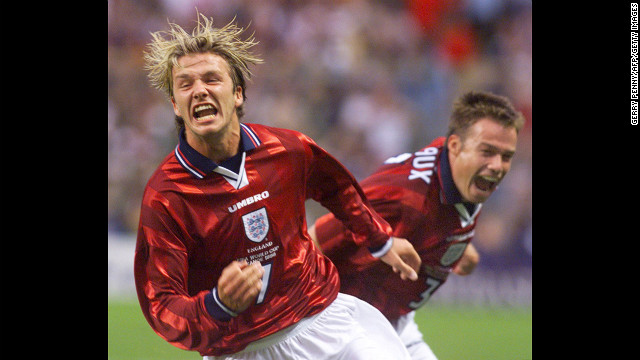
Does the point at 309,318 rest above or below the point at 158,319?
below

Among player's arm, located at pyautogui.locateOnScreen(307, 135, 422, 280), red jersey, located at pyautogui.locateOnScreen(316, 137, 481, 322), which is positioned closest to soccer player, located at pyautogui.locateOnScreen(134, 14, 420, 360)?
player's arm, located at pyautogui.locateOnScreen(307, 135, 422, 280)

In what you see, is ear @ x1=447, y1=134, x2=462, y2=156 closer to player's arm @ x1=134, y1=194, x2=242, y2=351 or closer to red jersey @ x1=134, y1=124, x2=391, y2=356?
red jersey @ x1=134, y1=124, x2=391, y2=356

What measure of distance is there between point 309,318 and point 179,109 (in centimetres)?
101

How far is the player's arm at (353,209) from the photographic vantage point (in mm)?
3234

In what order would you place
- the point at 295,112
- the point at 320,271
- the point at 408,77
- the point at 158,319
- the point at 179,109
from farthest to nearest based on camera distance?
the point at 408,77 < the point at 295,112 < the point at 320,271 < the point at 179,109 < the point at 158,319

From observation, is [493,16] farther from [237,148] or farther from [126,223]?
[237,148]

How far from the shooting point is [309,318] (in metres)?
2.99

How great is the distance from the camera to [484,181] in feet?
12.6

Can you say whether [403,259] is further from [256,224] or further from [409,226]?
[256,224]

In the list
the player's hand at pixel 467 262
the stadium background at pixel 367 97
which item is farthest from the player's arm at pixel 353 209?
the stadium background at pixel 367 97

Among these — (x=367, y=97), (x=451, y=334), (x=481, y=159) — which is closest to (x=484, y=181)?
(x=481, y=159)

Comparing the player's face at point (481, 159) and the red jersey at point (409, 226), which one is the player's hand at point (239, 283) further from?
the player's face at point (481, 159)
